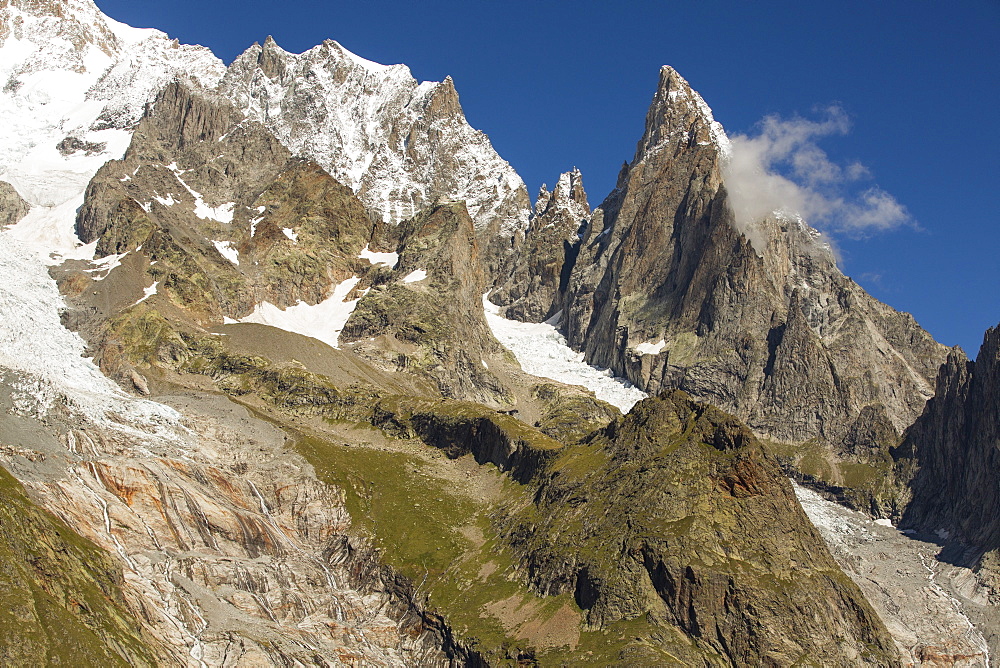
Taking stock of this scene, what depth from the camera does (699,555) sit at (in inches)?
5044

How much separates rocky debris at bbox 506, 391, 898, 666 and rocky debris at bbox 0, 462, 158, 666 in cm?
5846

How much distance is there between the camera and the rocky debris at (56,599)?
8825cm

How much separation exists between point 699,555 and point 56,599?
266ft

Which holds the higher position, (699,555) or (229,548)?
(699,555)

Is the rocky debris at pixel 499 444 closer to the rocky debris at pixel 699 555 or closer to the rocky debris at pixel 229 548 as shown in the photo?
the rocky debris at pixel 699 555

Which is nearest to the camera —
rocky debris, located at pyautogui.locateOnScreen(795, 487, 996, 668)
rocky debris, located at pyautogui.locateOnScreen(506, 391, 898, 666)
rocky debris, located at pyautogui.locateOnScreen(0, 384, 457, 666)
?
rocky debris, located at pyautogui.locateOnScreen(0, 384, 457, 666)

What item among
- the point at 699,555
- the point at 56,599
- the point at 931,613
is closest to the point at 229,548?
the point at 56,599

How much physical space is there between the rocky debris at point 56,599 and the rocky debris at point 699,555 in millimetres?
58463

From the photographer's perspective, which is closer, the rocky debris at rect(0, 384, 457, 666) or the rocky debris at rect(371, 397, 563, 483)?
the rocky debris at rect(0, 384, 457, 666)

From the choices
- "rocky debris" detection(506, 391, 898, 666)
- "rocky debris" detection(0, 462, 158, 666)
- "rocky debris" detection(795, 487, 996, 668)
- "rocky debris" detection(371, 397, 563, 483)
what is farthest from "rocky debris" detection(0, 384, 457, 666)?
"rocky debris" detection(795, 487, 996, 668)

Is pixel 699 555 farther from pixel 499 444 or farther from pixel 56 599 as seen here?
pixel 56 599

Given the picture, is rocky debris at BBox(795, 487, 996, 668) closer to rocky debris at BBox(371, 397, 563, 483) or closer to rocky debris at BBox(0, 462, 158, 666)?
rocky debris at BBox(371, 397, 563, 483)

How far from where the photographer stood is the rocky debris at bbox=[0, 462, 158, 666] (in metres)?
88.2

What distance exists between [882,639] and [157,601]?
9832cm
